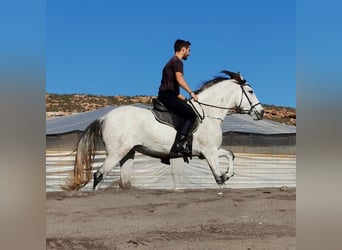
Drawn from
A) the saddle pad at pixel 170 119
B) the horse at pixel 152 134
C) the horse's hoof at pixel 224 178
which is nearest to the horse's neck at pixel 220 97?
the horse at pixel 152 134

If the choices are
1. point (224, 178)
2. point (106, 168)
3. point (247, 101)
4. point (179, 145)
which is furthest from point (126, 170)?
point (247, 101)

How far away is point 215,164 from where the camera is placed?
414cm

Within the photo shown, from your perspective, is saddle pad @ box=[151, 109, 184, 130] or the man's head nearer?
the man's head

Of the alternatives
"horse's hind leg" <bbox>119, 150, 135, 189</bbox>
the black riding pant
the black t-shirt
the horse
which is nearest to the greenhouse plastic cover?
the horse

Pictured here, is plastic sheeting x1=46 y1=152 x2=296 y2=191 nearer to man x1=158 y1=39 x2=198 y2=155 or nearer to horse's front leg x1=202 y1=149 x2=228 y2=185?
horse's front leg x1=202 y1=149 x2=228 y2=185

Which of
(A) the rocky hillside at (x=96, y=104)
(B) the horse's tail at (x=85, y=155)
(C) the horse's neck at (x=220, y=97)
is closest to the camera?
(A) the rocky hillside at (x=96, y=104)

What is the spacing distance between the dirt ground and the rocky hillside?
0.54m

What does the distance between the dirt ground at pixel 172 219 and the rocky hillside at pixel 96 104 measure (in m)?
0.54

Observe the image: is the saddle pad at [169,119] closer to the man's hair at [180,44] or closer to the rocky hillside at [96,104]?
the rocky hillside at [96,104]

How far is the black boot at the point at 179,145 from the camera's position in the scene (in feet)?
13.6

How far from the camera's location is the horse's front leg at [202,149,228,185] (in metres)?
4.14

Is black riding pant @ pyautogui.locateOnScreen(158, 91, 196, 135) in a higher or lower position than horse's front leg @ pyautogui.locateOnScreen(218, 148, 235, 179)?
higher
